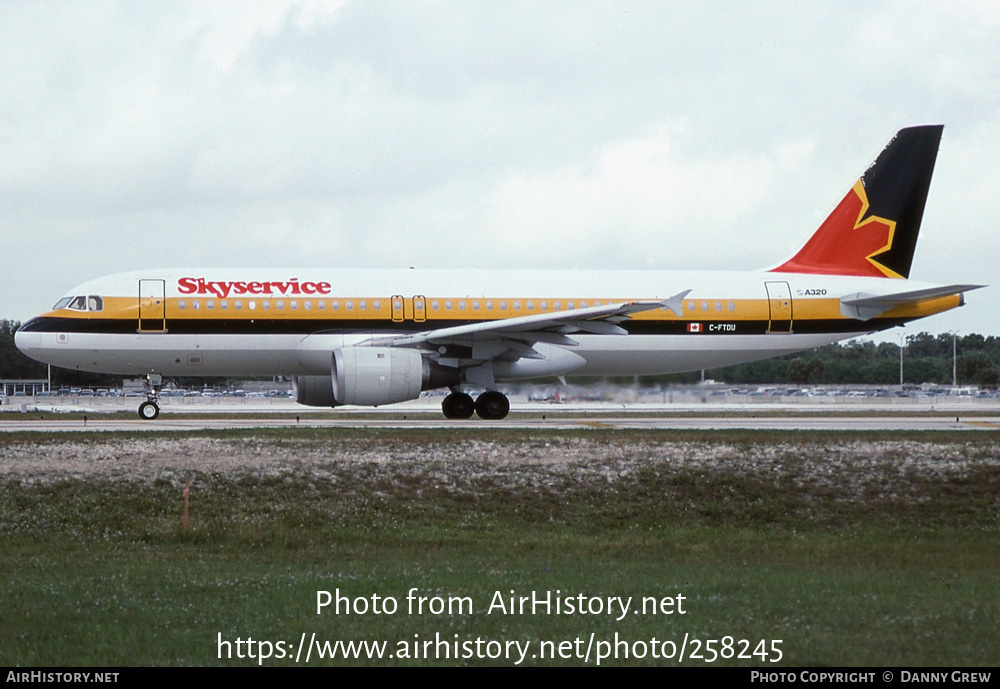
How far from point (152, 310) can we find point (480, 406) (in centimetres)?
924

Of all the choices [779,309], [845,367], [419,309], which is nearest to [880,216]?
[779,309]

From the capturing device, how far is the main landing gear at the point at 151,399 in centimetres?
3058

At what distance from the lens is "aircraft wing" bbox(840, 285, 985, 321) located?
101 feet

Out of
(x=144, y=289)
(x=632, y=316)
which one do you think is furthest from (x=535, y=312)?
(x=144, y=289)

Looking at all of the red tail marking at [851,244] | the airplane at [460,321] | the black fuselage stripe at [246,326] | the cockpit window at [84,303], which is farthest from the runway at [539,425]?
the red tail marking at [851,244]

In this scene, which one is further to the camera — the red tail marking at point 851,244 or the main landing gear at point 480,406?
the red tail marking at point 851,244

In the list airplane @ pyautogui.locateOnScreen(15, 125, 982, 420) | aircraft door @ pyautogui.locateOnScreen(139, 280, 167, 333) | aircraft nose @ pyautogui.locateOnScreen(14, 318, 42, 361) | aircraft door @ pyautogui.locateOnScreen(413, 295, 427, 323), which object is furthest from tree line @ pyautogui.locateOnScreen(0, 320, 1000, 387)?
aircraft nose @ pyautogui.locateOnScreen(14, 318, 42, 361)

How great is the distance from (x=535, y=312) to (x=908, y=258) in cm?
1229

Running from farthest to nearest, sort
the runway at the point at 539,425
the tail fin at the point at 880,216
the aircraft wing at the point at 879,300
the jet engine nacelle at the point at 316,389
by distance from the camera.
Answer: the tail fin at the point at 880,216 < the jet engine nacelle at the point at 316,389 < the aircraft wing at the point at 879,300 < the runway at the point at 539,425

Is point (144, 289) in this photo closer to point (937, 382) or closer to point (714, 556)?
point (714, 556)

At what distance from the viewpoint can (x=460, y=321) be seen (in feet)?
99.3

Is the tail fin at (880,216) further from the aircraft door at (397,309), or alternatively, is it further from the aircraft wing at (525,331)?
the aircraft door at (397,309)

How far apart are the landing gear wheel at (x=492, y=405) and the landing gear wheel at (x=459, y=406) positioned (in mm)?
489

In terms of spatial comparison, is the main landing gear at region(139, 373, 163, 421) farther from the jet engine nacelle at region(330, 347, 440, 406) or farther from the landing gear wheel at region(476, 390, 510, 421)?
the landing gear wheel at region(476, 390, 510, 421)
